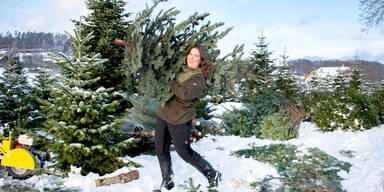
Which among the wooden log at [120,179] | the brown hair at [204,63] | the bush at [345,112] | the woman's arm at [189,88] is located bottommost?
the wooden log at [120,179]

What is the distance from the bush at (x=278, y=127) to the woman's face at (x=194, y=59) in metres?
4.11

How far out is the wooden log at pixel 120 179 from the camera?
11.3 feet

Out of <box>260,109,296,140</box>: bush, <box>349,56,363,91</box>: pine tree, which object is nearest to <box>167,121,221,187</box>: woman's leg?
<box>260,109,296,140</box>: bush

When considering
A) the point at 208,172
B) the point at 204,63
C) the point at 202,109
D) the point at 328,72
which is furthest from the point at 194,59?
the point at 328,72

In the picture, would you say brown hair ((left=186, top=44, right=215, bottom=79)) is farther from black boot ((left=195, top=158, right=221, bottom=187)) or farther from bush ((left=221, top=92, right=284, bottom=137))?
bush ((left=221, top=92, right=284, bottom=137))

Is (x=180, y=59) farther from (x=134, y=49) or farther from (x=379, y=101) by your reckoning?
(x=379, y=101)

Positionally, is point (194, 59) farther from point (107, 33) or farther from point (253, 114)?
point (253, 114)

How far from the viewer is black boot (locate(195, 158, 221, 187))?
329cm

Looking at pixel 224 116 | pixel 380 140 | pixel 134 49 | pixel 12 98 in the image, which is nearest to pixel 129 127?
pixel 134 49

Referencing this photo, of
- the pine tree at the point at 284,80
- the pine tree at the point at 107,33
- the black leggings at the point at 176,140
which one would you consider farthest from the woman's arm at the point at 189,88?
the pine tree at the point at 284,80

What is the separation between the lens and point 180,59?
335 centimetres

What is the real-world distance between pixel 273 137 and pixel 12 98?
7.29 meters

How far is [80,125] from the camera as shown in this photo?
3.80 m

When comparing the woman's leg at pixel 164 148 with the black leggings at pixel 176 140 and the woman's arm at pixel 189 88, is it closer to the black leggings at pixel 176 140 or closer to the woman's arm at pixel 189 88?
the black leggings at pixel 176 140
